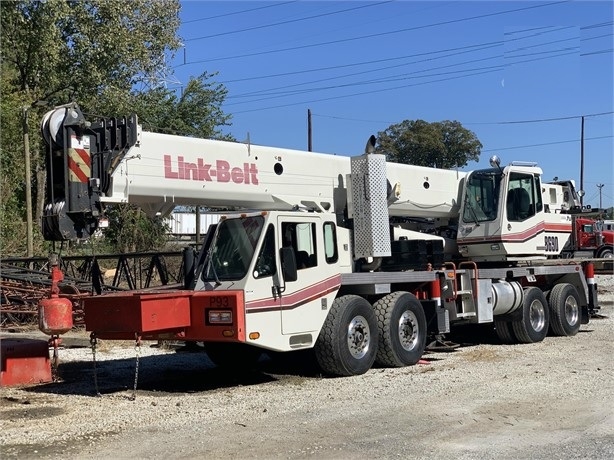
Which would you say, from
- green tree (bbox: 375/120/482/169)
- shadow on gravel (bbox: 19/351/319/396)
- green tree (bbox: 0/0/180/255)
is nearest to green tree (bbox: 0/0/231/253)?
green tree (bbox: 0/0/180/255)

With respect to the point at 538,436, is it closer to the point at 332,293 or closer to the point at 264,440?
the point at 264,440

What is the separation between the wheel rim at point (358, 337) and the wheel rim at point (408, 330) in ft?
2.61

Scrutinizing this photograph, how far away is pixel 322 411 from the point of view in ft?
28.0

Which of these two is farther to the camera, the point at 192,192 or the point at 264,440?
the point at 192,192

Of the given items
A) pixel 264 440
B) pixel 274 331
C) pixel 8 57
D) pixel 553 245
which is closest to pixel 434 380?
pixel 274 331

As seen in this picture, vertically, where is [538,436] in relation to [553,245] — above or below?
below

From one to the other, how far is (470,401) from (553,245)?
7496 mm

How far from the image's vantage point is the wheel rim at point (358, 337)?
35.9 feet

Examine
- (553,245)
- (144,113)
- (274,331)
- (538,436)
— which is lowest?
(538,436)

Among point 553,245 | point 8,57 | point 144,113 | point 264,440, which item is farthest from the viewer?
point 144,113

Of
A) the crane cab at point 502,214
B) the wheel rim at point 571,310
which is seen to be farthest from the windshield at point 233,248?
the wheel rim at point 571,310

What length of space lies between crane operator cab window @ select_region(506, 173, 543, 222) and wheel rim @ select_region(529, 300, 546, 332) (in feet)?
6.52

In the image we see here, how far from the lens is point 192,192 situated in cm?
980

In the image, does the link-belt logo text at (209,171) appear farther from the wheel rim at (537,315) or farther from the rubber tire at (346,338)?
the wheel rim at (537,315)
